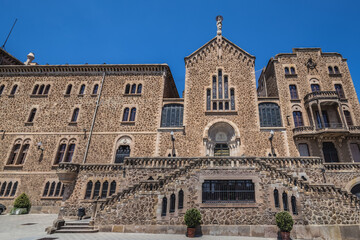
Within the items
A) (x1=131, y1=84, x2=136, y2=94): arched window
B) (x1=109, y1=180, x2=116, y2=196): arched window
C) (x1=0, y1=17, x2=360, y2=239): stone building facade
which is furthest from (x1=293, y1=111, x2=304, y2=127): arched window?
(x1=109, y1=180, x2=116, y2=196): arched window

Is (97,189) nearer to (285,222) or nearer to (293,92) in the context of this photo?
(285,222)

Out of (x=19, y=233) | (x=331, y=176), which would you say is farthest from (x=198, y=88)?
(x=19, y=233)

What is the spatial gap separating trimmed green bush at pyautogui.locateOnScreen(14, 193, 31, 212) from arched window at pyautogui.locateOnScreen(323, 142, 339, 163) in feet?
97.3

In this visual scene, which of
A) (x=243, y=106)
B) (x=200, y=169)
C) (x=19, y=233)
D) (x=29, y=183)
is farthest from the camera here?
(x=243, y=106)

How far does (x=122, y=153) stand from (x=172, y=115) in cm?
685

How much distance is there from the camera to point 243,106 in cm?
2258

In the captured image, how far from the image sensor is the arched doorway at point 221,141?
21.0m

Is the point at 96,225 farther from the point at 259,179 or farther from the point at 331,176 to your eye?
the point at 331,176

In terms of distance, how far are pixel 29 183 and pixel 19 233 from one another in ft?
37.8

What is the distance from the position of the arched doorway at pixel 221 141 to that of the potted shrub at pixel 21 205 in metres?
18.0

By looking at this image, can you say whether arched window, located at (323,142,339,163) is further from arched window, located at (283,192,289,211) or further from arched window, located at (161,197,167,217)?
arched window, located at (161,197,167,217)

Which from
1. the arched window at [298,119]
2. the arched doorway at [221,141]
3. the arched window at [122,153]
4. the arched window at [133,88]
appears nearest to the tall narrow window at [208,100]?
the arched doorway at [221,141]

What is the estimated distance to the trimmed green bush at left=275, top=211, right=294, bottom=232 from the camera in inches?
417

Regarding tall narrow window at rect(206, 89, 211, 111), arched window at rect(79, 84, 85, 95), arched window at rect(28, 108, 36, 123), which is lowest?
arched window at rect(28, 108, 36, 123)
